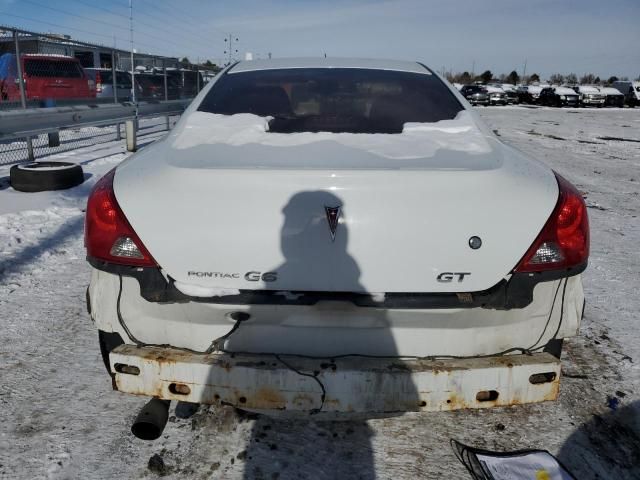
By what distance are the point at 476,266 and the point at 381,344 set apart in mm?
426

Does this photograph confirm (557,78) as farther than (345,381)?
Yes

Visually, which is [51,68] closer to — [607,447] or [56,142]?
[56,142]

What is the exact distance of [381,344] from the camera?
1775mm

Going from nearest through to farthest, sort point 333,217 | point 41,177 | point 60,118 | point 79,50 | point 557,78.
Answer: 1. point 333,217
2. point 41,177
3. point 60,118
4. point 79,50
5. point 557,78

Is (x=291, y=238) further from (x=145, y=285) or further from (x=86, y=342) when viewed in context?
(x=86, y=342)

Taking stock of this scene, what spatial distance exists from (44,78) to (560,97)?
35.3 m

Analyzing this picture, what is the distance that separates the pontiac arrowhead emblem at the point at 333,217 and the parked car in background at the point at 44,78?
738 centimetres

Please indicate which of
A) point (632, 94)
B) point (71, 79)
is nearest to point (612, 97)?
point (632, 94)

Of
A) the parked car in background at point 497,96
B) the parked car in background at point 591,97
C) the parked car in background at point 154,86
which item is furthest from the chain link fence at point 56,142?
the parked car in background at point 591,97

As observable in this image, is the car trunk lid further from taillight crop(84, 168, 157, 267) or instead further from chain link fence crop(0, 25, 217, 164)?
chain link fence crop(0, 25, 217, 164)

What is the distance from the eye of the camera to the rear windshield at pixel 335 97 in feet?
8.92

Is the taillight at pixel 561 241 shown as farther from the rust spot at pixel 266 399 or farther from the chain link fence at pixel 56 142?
the chain link fence at pixel 56 142

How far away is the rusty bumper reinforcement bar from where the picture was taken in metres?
1.71

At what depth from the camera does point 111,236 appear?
1.77 m
